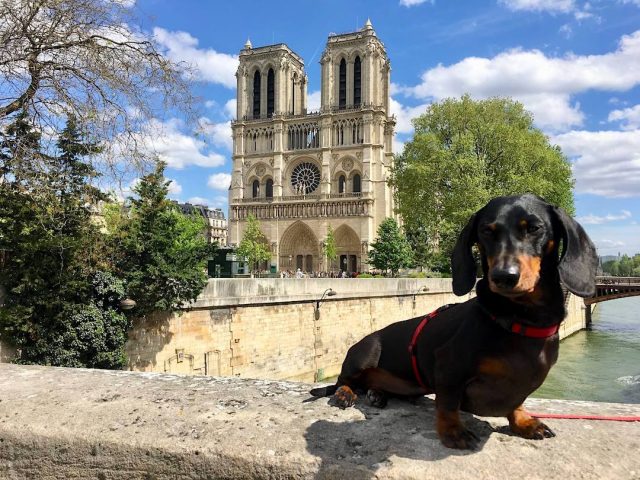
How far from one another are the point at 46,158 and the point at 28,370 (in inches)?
121

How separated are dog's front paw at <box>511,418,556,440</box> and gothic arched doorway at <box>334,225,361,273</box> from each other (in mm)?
49167

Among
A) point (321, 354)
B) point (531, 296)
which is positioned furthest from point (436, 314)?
point (321, 354)

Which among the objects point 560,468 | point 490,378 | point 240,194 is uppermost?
point 240,194

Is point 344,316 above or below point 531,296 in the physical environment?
below

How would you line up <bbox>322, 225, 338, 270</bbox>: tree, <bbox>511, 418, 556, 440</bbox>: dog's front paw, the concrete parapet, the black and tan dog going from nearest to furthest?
the black and tan dog, <bbox>511, 418, 556, 440</bbox>: dog's front paw, the concrete parapet, <bbox>322, 225, 338, 270</bbox>: tree

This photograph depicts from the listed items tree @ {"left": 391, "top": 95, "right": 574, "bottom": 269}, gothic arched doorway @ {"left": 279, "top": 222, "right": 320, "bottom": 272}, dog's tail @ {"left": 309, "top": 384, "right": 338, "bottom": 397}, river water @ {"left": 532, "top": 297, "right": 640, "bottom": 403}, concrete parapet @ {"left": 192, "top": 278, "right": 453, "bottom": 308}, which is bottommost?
river water @ {"left": 532, "top": 297, "right": 640, "bottom": 403}

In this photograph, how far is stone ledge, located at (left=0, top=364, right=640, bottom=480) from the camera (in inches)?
63.7

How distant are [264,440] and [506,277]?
97 cm

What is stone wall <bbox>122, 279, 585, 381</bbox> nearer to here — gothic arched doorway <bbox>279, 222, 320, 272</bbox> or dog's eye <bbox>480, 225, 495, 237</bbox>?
dog's eye <bbox>480, 225, 495, 237</bbox>

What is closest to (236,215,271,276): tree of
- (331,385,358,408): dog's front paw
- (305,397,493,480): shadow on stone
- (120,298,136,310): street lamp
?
(120,298,136,310): street lamp

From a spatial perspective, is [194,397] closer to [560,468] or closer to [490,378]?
[490,378]

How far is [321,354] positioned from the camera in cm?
1669

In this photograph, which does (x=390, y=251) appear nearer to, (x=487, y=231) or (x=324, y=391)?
(x=324, y=391)

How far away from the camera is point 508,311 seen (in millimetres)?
1714
